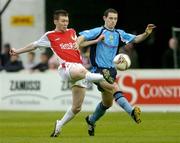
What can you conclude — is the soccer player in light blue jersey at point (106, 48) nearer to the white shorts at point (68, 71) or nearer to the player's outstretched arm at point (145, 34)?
the player's outstretched arm at point (145, 34)

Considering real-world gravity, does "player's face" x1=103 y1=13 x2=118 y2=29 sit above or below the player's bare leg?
above

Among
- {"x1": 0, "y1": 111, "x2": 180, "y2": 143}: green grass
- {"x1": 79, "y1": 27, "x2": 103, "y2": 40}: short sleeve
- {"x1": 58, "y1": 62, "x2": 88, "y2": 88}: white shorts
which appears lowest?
{"x1": 0, "y1": 111, "x2": 180, "y2": 143}: green grass

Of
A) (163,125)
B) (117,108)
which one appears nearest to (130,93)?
(117,108)

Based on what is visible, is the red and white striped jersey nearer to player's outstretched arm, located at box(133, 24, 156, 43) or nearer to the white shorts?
the white shorts

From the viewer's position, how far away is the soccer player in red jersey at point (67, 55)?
1688 centimetres

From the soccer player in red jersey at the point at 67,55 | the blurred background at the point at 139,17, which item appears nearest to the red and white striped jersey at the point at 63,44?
the soccer player in red jersey at the point at 67,55

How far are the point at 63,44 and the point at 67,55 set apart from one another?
27 cm

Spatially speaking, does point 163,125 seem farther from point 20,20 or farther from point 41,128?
point 20,20

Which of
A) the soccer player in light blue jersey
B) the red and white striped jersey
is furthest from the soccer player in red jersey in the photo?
the soccer player in light blue jersey

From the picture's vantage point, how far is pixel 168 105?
26547mm

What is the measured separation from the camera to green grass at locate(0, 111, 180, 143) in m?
16.6

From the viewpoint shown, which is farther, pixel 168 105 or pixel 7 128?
pixel 168 105

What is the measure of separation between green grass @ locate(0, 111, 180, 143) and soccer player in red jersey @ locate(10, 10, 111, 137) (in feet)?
2.38

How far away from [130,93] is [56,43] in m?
9.94
